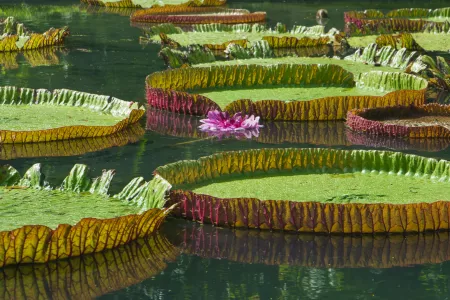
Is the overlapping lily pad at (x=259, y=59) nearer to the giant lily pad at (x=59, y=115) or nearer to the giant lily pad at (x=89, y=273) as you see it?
the giant lily pad at (x=59, y=115)

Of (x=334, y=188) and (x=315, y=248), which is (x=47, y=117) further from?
(x=315, y=248)

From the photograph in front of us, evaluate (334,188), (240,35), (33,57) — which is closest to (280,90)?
(334,188)

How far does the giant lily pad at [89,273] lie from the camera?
13.9 ft

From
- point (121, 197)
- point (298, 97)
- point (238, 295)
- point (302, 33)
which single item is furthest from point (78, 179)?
point (302, 33)

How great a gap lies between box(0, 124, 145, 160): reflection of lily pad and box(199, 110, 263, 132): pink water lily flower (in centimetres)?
51

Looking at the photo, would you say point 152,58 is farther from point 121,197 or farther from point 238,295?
point 238,295

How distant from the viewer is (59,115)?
7723mm

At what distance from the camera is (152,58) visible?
36.1 ft

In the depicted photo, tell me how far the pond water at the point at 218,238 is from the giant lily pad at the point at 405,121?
13 cm

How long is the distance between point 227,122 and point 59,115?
50.0 inches

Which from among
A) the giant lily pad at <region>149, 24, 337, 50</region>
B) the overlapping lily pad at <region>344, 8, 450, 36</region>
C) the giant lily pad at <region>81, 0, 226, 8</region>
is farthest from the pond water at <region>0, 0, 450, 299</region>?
the giant lily pad at <region>81, 0, 226, 8</region>

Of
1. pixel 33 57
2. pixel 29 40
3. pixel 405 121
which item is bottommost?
pixel 33 57

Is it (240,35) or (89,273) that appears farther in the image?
(240,35)

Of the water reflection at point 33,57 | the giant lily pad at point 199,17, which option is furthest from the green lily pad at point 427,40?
the water reflection at point 33,57
